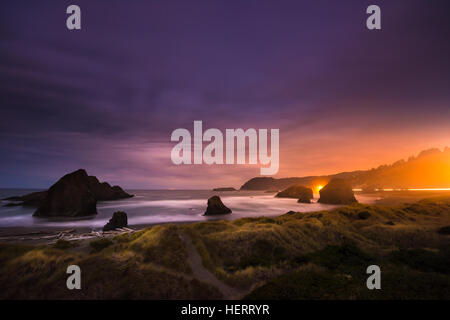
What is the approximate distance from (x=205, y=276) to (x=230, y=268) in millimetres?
2550

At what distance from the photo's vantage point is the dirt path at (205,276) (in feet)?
40.3

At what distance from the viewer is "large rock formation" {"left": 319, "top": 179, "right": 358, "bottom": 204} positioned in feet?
301

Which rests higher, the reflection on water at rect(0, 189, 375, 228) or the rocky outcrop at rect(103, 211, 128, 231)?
the rocky outcrop at rect(103, 211, 128, 231)

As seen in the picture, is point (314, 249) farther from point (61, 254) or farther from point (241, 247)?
point (61, 254)

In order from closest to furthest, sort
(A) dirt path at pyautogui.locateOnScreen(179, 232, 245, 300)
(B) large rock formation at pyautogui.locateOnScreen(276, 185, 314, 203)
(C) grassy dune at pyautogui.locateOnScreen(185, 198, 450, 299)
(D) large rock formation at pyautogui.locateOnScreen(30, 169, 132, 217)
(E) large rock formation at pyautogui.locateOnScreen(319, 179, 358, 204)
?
1. (C) grassy dune at pyautogui.locateOnScreen(185, 198, 450, 299)
2. (A) dirt path at pyautogui.locateOnScreen(179, 232, 245, 300)
3. (D) large rock formation at pyautogui.locateOnScreen(30, 169, 132, 217)
4. (E) large rock formation at pyautogui.locateOnScreen(319, 179, 358, 204)
5. (B) large rock formation at pyautogui.locateOnScreen(276, 185, 314, 203)

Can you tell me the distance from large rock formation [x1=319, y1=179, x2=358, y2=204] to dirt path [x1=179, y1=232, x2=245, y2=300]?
92.9 meters

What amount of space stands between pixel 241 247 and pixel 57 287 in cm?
1391

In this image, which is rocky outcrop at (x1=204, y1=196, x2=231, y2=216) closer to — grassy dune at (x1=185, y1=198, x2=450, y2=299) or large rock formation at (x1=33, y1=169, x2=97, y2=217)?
grassy dune at (x1=185, y1=198, x2=450, y2=299)

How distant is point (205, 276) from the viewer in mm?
14156

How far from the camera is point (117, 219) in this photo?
115 feet

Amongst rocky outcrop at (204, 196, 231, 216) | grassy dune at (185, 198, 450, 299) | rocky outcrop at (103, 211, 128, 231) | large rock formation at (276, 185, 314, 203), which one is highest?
grassy dune at (185, 198, 450, 299)

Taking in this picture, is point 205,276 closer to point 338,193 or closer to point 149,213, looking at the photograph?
point 149,213

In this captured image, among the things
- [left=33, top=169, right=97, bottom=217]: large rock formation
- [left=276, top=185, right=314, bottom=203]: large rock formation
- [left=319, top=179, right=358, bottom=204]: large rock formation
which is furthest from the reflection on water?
[left=276, top=185, right=314, bottom=203]: large rock formation
